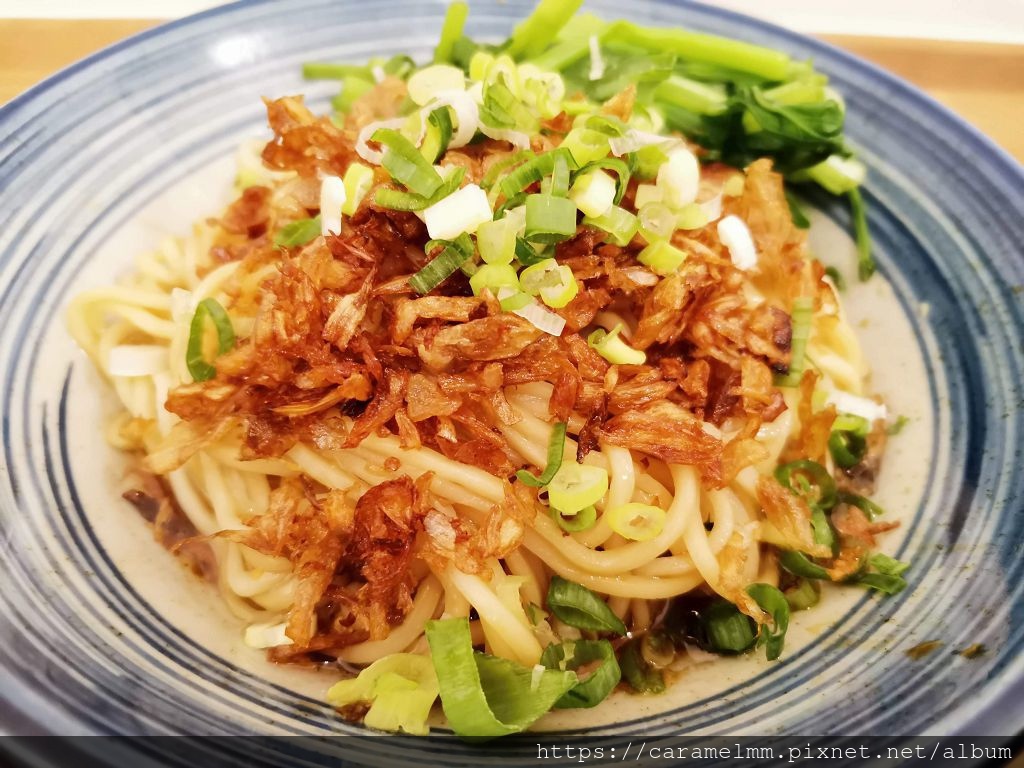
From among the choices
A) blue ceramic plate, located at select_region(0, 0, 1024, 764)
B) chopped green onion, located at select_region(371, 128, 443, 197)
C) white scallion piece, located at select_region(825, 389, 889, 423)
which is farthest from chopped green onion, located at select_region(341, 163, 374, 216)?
white scallion piece, located at select_region(825, 389, 889, 423)

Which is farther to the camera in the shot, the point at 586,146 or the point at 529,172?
the point at 586,146

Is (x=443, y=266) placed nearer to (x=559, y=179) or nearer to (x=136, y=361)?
(x=559, y=179)

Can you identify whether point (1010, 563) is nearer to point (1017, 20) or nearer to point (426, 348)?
point (426, 348)

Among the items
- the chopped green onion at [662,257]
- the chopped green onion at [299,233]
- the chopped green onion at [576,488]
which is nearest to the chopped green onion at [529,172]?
the chopped green onion at [662,257]

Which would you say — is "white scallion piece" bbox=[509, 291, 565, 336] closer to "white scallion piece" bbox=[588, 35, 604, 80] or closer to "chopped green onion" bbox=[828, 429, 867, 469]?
"chopped green onion" bbox=[828, 429, 867, 469]

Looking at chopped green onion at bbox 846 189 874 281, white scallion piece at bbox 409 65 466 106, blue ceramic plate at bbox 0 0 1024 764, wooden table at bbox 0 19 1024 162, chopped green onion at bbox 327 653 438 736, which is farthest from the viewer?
wooden table at bbox 0 19 1024 162


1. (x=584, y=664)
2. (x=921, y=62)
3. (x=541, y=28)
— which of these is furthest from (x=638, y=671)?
(x=921, y=62)

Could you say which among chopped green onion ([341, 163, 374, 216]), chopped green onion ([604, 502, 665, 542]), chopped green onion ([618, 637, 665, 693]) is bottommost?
chopped green onion ([618, 637, 665, 693])
